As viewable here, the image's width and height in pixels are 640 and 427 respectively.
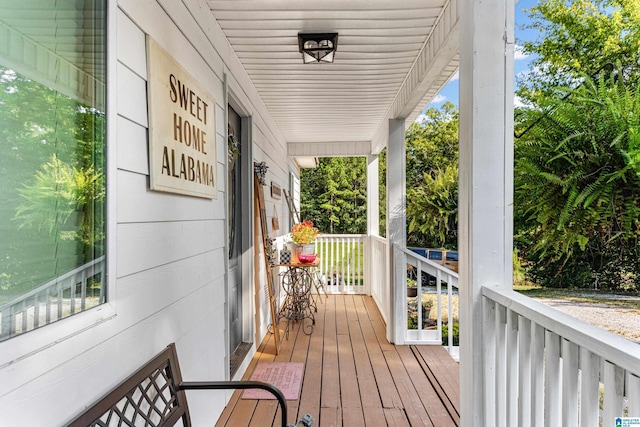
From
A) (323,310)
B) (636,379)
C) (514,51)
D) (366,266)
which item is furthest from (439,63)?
(366,266)

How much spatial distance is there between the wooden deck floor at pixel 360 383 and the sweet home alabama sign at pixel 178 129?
4.97 feet

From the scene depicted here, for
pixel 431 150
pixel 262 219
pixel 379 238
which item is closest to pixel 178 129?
pixel 262 219

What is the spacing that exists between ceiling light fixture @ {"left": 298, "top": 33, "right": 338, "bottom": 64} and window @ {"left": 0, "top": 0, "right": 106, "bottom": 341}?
60.0 inches

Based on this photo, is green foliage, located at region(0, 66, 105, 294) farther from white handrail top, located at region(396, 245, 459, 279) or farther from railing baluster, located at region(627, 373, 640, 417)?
white handrail top, located at region(396, 245, 459, 279)

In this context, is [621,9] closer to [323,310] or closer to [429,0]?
[429,0]

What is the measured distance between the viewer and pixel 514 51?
152 centimetres

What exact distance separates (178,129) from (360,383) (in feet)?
7.52

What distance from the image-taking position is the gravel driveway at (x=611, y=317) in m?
0.91

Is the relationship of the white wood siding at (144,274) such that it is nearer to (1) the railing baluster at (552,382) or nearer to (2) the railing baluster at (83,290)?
(2) the railing baluster at (83,290)

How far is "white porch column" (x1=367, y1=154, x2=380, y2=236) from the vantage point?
6141 mm

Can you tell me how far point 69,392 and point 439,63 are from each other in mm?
2530

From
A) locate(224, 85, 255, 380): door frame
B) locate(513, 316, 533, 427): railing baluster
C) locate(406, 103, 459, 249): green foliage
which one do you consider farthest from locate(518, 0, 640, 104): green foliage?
locate(406, 103, 459, 249): green foliage

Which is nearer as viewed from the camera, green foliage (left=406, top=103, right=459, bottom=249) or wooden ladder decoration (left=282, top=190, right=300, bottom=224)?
wooden ladder decoration (left=282, top=190, right=300, bottom=224)

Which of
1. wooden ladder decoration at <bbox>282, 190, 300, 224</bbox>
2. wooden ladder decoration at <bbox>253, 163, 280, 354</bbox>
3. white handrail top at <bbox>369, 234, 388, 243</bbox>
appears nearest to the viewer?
wooden ladder decoration at <bbox>253, 163, 280, 354</bbox>
